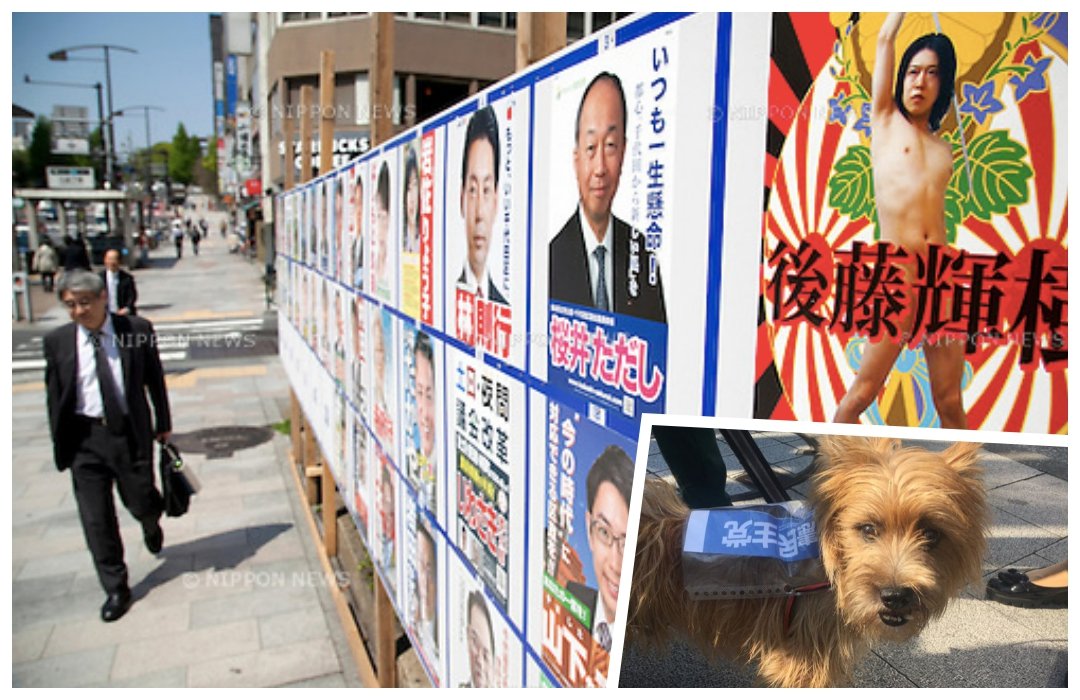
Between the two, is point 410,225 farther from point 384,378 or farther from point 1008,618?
point 1008,618

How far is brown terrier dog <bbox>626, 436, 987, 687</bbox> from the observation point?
911 mm

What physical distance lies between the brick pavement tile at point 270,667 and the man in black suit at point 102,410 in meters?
1.01

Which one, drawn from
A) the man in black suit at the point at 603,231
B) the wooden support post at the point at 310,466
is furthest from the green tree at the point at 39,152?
the man in black suit at the point at 603,231

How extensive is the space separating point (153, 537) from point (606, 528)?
5161 millimetres

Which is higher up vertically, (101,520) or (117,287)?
(117,287)

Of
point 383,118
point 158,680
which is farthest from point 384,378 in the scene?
point 158,680

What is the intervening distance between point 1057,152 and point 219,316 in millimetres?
22046

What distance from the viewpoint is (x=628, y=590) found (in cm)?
100

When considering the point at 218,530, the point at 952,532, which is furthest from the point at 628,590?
the point at 218,530

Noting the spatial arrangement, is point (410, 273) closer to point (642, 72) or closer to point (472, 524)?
point (472, 524)

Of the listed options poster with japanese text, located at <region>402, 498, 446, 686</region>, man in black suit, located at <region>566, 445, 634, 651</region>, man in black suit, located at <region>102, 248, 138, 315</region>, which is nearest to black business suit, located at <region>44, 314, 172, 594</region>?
poster with japanese text, located at <region>402, 498, 446, 686</region>

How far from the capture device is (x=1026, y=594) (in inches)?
→ 33.7

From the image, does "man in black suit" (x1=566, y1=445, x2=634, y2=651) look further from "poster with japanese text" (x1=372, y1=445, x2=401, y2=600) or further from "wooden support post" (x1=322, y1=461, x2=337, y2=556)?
"wooden support post" (x1=322, y1=461, x2=337, y2=556)

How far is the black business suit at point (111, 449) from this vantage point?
204 inches
